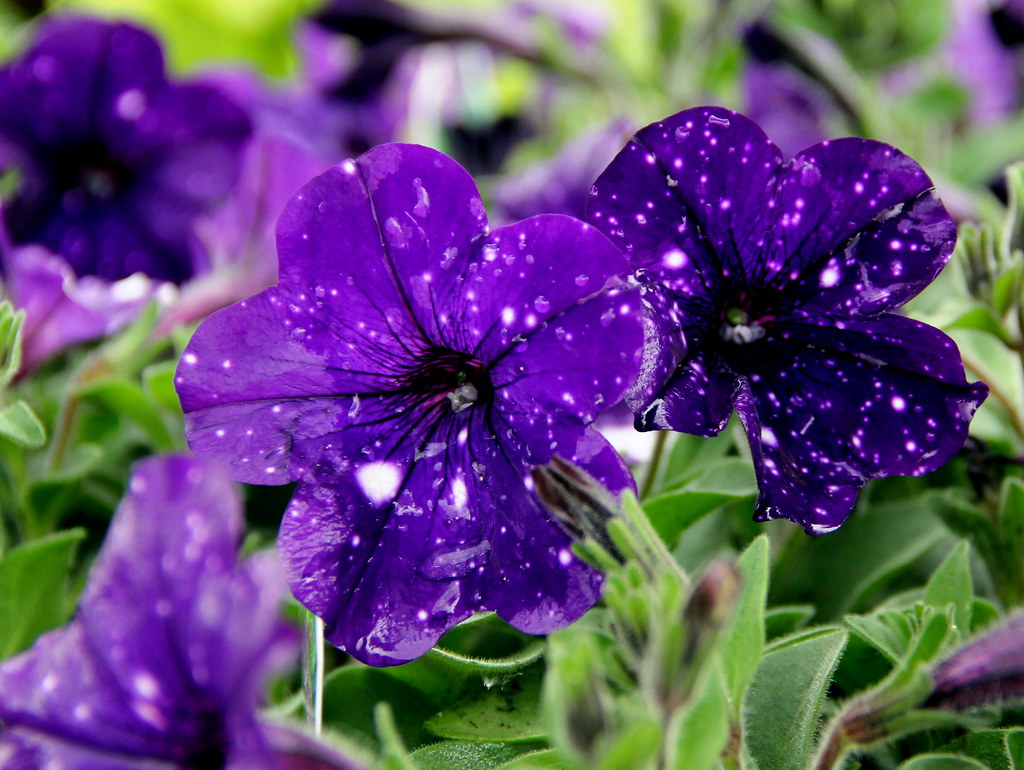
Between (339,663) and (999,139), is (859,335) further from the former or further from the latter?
(999,139)

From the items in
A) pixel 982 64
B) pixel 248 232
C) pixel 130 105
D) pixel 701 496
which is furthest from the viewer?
pixel 982 64

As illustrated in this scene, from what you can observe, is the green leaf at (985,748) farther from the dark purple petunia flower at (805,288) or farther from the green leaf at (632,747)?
the green leaf at (632,747)

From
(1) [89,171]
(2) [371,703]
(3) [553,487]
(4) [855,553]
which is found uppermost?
(3) [553,487]

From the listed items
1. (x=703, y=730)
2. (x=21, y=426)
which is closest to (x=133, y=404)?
(x=21, y=426)

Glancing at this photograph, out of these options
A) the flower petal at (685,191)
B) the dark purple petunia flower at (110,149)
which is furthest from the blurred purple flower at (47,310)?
the flower petal at (685,191)

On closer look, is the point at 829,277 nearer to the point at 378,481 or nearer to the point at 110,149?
the point at 378,481

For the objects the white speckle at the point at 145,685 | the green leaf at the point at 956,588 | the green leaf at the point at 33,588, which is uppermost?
the green leaf at the point at 956,588
